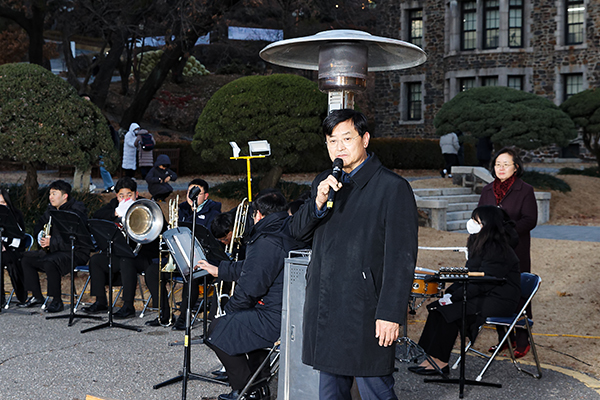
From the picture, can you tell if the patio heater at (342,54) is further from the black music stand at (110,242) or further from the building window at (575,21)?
the building window at (575,21)

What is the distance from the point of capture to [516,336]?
19.4ft

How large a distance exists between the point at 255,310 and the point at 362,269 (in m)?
1.61

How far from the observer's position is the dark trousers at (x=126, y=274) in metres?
7.37

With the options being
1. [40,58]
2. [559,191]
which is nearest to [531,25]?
[559,191]

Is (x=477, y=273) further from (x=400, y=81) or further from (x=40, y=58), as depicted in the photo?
(x=400, y=81)

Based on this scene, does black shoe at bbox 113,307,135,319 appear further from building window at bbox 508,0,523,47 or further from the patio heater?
building window at bbox 508,0,523,47

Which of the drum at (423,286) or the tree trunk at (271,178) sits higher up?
the tree trunk at (271,178)

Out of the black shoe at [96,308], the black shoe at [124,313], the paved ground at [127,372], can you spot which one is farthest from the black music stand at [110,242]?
the black shoe at [96,308]

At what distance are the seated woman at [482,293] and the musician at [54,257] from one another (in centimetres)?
422

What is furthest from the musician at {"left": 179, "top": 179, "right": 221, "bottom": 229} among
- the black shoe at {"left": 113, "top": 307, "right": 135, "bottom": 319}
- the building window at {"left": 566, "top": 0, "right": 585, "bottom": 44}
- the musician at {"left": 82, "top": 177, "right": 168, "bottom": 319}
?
the building window at {"left": 566, "top": 0, "right": 585, "bottom": 44}

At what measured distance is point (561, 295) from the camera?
8688 mm

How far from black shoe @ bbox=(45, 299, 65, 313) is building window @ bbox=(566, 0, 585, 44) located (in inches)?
1036

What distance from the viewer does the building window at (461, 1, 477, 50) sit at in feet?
98.4

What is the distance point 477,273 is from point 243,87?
30.5 feet
